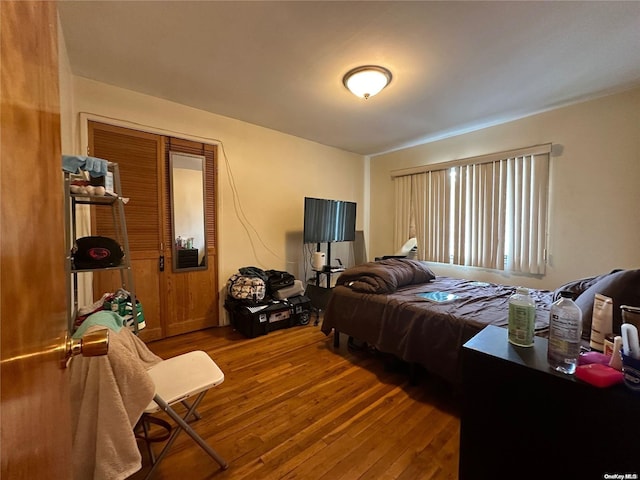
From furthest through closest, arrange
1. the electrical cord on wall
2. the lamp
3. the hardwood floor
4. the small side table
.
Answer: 1. the electrical cord on wall
2. the lamp
3. the hardwood floor
4. the small side table

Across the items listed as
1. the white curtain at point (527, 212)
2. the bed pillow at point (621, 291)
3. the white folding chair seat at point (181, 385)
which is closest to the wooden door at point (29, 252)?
the white folding chair seat at point (181, 385)

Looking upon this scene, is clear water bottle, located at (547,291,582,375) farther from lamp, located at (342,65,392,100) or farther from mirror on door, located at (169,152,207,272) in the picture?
mirror on door, located at (169,152,207,272)

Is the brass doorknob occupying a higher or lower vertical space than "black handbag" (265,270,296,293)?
higher

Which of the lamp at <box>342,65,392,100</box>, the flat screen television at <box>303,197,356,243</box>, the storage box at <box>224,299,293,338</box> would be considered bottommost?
the storage box at <box>224,299,293,338</box>

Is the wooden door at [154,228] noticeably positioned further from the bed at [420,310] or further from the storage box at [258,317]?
the bed at [420,310]

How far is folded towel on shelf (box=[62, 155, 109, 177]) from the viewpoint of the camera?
150 centimetres

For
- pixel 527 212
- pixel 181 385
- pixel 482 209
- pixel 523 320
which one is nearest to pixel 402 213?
pixel 482 209

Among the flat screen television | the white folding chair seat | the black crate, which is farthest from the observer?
the flat screen television

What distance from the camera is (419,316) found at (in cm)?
205

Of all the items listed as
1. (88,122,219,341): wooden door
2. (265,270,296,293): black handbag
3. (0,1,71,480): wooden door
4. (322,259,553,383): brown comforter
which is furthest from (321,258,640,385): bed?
(0,1,71,480): wooden door

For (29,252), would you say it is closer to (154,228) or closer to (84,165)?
(84,165)

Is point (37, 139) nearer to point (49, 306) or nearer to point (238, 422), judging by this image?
point (49, 306)

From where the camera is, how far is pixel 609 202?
2.61m

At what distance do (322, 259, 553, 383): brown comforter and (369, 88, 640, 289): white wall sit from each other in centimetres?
68
